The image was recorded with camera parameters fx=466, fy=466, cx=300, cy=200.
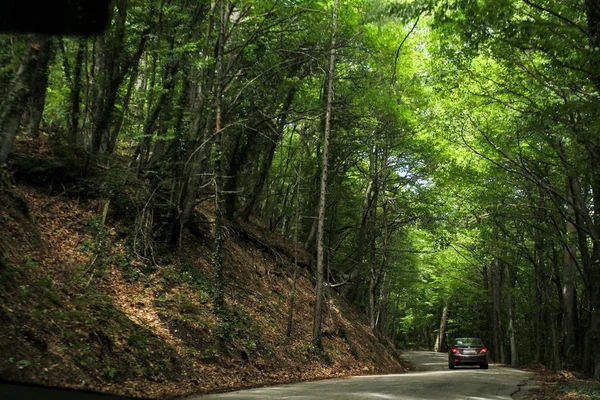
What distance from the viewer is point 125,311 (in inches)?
414

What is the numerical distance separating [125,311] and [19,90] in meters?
5.23

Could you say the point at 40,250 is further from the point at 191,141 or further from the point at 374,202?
the point at 374,202

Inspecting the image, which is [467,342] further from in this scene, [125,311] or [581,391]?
[125,311]

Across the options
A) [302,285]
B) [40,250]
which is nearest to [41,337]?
[40,250]

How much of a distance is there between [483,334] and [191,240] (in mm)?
40288

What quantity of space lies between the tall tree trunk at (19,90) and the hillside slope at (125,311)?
2.24 metres

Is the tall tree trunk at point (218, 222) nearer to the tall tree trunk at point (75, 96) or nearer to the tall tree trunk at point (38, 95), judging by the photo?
the tall tree trunk at point (75, 96)

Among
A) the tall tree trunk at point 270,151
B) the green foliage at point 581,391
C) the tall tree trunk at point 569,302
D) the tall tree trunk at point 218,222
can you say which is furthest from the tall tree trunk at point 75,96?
the tall tree trunk at point 569,302

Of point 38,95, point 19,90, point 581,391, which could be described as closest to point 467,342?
point 581,391

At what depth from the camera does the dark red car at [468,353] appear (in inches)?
876

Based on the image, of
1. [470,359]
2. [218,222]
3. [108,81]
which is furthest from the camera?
[470,359]

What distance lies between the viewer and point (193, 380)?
929cm

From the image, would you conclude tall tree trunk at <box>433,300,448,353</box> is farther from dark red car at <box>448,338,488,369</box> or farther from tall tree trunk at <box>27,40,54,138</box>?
tall tree trunk at <box>27,40,54,138</box>

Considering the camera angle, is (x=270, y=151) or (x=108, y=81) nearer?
(x=108, y=81)
